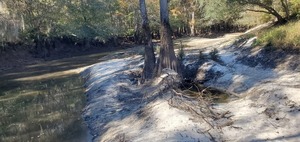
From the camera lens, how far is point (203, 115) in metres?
8.50

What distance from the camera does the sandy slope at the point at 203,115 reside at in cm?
764

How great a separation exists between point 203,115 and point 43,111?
7.51 m

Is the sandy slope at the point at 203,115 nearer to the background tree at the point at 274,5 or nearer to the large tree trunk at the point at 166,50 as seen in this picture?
the large tree trunk at the point at 166,50

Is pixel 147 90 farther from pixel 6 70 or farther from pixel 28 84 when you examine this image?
pixel 6 70

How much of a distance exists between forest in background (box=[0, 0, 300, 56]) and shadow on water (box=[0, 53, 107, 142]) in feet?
39.0

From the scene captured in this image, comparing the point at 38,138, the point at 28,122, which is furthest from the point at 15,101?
the point at 38,138

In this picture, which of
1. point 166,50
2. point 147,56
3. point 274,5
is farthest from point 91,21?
point 166,50

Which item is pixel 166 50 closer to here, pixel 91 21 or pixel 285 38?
pixel 285 38

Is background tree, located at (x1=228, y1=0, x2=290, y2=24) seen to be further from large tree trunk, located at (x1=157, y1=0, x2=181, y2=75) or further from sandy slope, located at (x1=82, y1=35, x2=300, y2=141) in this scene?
large tree trunk, located at (x1=157, y1=0, x2=181, y2=75)

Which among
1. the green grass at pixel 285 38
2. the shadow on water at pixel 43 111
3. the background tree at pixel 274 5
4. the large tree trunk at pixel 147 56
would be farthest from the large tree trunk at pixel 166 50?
the background tree at pixel 274 5

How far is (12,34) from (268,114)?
27.2 metres

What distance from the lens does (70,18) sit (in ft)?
139

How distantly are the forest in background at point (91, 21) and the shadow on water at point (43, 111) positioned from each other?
11.9 m

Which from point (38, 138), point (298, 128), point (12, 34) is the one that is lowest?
point (38, 138)
